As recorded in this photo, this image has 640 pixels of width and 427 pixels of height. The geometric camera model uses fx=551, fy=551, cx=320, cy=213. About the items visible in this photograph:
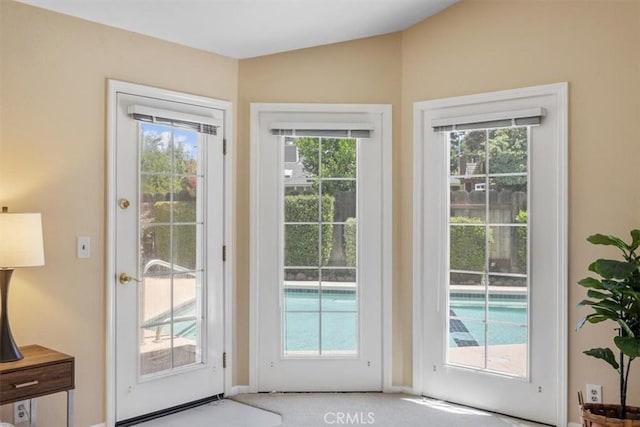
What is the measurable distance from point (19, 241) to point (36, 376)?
0.62 m

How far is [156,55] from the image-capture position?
3.42m

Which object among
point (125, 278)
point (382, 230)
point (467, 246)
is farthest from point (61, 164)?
point (467, 246)

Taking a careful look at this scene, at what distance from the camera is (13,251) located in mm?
2504

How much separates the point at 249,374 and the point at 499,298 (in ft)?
5.85

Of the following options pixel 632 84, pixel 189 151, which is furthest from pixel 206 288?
pixel 632 84

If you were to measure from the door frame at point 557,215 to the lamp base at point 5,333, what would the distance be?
2.41 metres

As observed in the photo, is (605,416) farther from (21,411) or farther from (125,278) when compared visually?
(21,411)

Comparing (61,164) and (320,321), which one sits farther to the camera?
(320,321)

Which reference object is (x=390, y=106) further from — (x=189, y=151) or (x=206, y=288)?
(x=206, y=288)

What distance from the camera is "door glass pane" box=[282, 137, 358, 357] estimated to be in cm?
389

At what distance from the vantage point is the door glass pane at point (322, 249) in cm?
389

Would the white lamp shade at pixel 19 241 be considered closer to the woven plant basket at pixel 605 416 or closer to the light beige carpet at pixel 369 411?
the light beige carpet at pixel 369 411

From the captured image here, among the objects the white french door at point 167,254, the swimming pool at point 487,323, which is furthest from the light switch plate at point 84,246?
the swimming pool at point 487,323

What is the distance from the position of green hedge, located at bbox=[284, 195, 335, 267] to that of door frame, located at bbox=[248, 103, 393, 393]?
225mm
